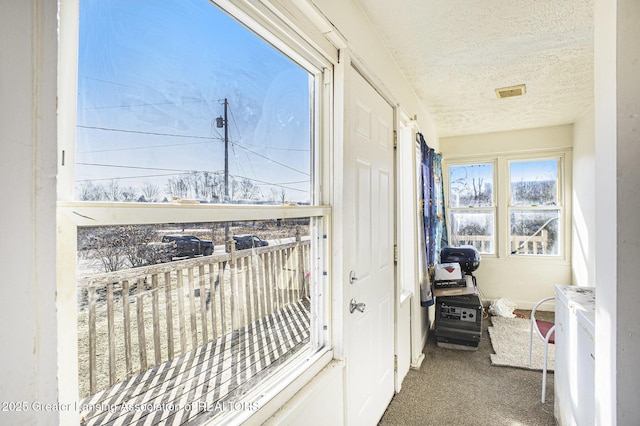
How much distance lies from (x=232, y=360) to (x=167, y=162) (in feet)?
2.09

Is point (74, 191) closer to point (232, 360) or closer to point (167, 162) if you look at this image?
point (167, 162)

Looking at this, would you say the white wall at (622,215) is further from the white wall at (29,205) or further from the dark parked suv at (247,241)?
the white wall at (29,205)

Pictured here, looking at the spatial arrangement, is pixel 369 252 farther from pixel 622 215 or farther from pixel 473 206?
pixel 473 206

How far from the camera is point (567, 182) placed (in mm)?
3947

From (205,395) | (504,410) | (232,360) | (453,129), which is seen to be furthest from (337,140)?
(453,129)

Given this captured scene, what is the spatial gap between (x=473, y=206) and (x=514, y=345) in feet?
6.63

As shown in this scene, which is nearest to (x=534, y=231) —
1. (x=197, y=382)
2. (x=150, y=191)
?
(x=197, y=382)

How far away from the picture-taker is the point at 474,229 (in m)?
4.45

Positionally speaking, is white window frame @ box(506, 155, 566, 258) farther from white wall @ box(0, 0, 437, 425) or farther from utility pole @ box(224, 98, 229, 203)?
white wall @ box(0, 0, 437, 425)

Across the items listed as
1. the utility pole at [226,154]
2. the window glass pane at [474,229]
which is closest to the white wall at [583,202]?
the window glass pane at [474,229]

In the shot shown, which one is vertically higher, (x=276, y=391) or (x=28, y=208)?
(x=28, y=208)

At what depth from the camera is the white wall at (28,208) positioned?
43 centimetres

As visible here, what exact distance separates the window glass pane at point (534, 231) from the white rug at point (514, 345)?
1030 mm

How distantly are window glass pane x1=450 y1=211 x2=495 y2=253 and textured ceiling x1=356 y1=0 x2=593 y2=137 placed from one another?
62.6 inches
